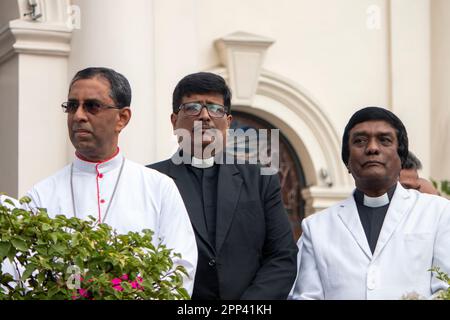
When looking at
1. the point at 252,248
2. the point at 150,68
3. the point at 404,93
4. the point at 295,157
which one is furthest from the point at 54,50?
the point at 252,248

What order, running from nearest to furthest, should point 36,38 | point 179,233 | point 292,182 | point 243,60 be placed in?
point 179,233, point 36,38, point 243,60, point 292,182

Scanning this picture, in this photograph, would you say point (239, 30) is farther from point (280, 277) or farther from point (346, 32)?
point (280, 277)

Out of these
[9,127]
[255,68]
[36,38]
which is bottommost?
[9,127]

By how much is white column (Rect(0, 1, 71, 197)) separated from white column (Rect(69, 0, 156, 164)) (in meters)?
0.33

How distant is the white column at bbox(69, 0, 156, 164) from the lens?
10125mm

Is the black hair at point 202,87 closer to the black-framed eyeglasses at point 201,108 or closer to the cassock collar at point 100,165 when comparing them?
the black-framed eyeglasses at point 201,108

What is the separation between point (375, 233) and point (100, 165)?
52.4 inches

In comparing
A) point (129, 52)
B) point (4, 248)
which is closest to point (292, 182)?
point (129, 52)

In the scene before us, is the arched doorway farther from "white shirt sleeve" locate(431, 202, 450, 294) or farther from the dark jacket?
"white shirt sleeve" locate(431, 202, 450, 294)

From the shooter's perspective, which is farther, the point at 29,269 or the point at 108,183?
the point at 108,183

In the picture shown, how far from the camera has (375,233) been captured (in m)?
5.59

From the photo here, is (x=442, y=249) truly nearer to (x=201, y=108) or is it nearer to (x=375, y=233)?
(x=375, y=233)

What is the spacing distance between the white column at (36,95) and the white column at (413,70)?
3675 mm

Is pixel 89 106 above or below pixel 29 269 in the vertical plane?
above
